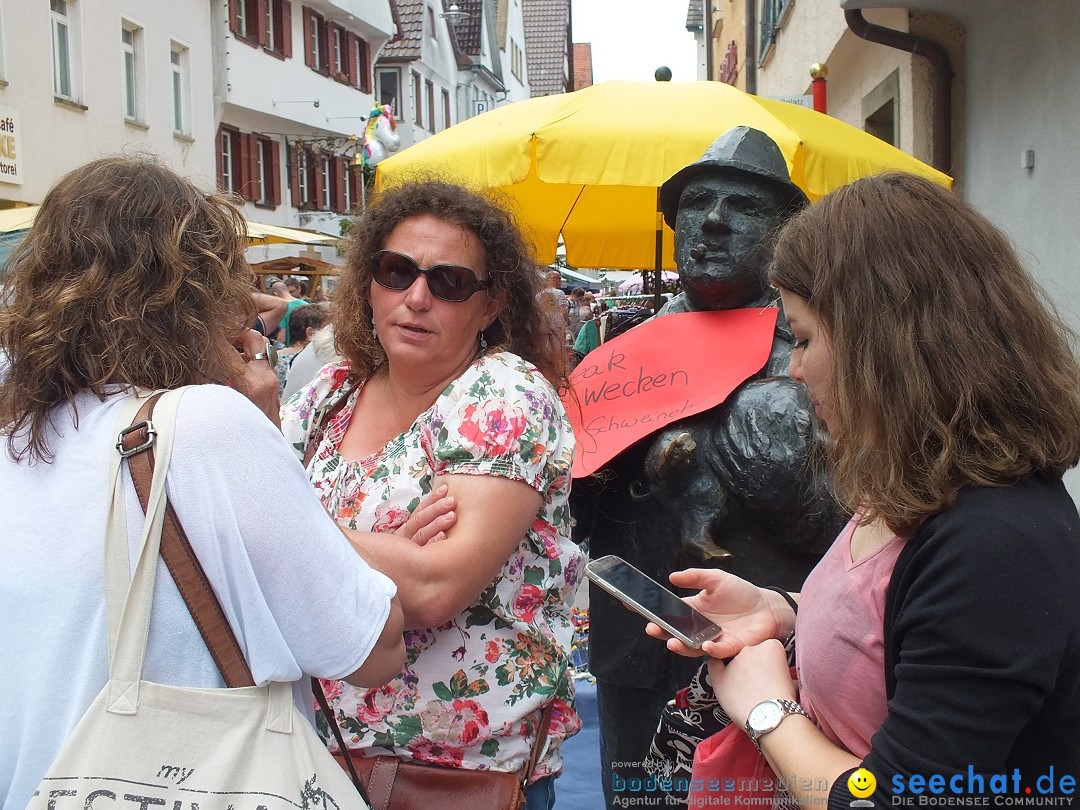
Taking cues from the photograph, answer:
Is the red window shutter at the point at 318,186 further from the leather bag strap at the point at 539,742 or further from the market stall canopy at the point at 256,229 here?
the leather bag strap at the point at 539,742

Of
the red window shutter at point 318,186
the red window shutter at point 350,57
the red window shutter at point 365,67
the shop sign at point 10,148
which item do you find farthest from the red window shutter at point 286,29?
the shop sign at point 10,148

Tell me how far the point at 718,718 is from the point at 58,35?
49.9 ft

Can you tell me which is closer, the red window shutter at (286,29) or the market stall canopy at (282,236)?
the market stall canopy at (282,236)

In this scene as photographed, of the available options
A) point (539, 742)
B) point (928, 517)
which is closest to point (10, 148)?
point (539, 742)

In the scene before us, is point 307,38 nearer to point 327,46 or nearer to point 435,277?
point 327,46

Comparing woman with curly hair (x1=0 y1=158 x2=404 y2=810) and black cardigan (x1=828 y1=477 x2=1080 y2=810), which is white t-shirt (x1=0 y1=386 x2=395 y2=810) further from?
black cardigan (x1=828 y1=477 x2=1080 y2=810)

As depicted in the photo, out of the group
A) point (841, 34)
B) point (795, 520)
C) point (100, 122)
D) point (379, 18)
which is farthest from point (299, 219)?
point (795, 520)

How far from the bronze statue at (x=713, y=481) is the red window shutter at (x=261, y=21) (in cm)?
1896

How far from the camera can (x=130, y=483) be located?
120 centimetres

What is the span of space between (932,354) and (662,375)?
4.66 ft

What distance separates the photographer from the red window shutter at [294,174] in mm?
21984

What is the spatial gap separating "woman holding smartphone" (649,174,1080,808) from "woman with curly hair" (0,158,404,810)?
22.4 inches

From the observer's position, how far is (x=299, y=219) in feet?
73.7

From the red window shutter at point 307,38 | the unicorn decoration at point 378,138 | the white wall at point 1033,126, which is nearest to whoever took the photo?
the white wall at point 1033,126
